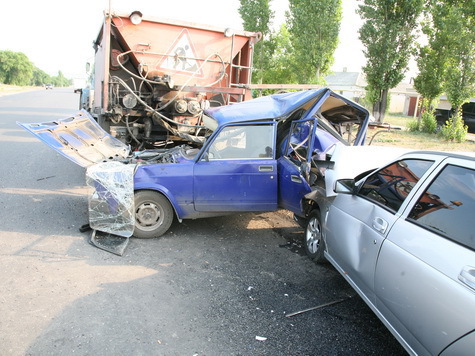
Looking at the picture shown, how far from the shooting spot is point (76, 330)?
9.78 ft

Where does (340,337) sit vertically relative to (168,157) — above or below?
below

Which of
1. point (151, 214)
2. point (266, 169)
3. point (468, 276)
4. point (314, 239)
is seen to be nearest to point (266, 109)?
point (266, 169)

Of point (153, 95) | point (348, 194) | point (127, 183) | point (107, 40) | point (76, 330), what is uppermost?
point (107, 40)

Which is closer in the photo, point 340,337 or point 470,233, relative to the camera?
point 470,233

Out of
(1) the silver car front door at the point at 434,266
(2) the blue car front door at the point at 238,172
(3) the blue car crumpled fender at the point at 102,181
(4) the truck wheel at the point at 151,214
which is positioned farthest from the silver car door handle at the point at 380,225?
(3) the blue car crumpled fender at the point at 102,181

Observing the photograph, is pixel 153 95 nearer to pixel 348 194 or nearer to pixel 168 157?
pixel 168 157

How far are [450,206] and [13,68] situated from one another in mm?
109520

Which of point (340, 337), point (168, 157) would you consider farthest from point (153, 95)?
point (340, 337)

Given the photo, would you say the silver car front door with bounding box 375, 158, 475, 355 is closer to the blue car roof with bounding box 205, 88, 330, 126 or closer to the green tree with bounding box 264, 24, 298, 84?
the blue car roof with bounding box 205, 88, 330, 126

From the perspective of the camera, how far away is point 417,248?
7.95 feet

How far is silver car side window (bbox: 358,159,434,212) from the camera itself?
289cm

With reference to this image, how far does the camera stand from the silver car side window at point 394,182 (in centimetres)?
289

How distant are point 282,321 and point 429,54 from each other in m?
18.5

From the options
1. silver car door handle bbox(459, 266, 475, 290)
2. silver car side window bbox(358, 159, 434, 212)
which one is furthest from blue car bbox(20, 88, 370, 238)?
silver car door handle bbox(459, 266, 475, 290)
